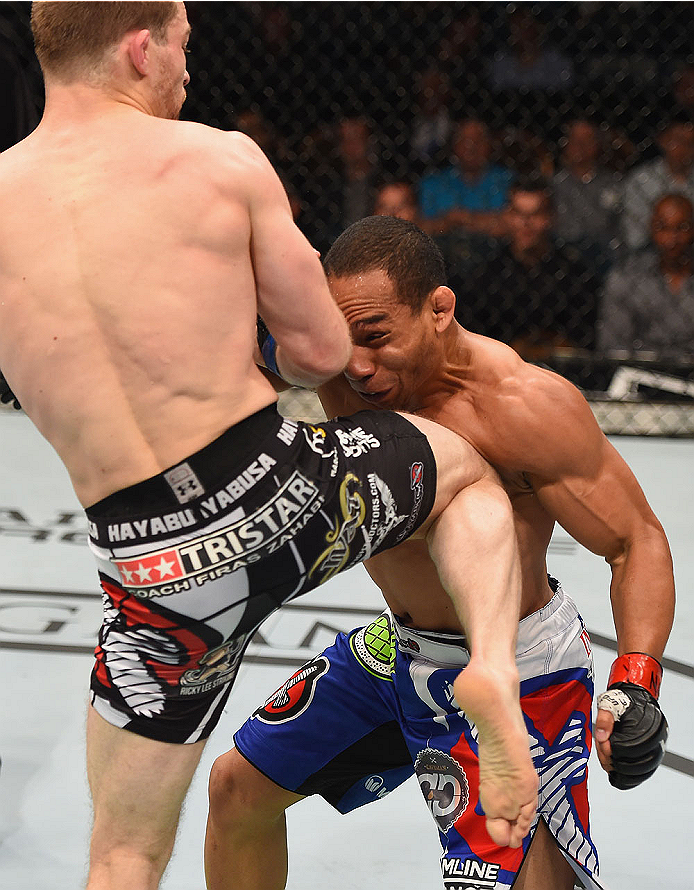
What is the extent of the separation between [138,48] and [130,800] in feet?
2.54

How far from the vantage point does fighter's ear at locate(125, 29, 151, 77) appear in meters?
1.08

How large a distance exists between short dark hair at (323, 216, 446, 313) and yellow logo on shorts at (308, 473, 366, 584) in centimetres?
31

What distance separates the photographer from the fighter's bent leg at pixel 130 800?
1.18 m

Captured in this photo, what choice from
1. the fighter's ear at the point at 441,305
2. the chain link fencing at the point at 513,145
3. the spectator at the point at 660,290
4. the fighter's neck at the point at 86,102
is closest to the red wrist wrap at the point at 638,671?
the fighter's ear at the point at 441,305

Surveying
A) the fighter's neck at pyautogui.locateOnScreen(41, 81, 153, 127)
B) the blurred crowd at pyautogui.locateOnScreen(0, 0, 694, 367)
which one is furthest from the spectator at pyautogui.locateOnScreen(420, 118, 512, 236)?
the fighter's neck at pyautogui.locateOnScreen(41, 81, 153, 127)

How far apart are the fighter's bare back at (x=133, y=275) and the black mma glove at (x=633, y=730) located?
0.55 m

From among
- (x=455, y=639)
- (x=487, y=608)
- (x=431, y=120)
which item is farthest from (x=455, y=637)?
(x=431, y=120)

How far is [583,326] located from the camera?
475 cm

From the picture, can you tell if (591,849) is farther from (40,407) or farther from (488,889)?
(40,407)

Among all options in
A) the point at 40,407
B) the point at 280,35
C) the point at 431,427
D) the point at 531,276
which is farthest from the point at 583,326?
the point at 40,407

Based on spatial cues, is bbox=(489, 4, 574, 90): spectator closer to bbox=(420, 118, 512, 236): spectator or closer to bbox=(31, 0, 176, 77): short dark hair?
bbox=(420, 118, 512, 236): spectator

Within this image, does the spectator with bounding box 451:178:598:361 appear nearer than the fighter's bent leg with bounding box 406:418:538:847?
No

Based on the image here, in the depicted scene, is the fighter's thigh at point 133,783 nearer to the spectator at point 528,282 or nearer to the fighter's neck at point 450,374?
the fighter's neck at point 450,374

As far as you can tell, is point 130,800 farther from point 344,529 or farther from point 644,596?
point 644,596
